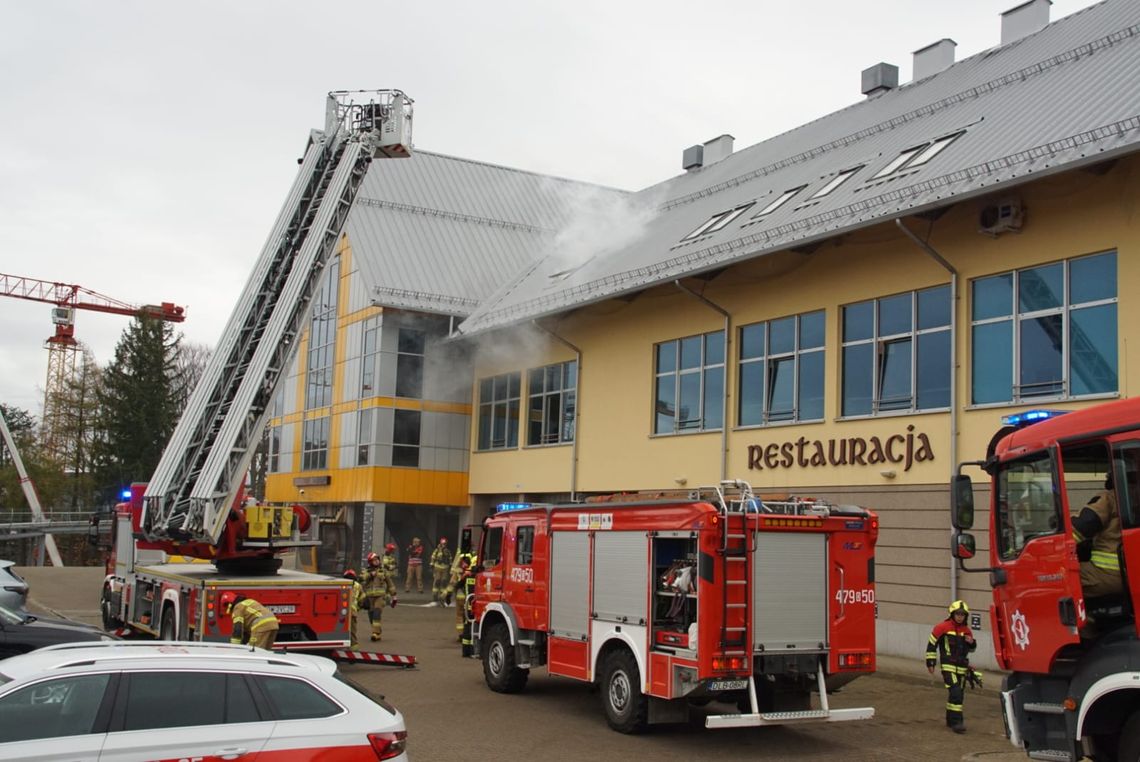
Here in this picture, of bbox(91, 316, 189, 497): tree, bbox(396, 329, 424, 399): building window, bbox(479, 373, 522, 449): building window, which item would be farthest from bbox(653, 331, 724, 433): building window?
bbox(91, 316, 189, 497): tree

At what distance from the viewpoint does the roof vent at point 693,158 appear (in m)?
33.0

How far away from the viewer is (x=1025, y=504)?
8.30 metres

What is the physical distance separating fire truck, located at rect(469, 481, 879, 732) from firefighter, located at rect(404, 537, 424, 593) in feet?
61.8

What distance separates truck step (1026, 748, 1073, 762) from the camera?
7605mm

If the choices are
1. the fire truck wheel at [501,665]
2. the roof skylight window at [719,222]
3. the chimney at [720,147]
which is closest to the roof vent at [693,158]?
the chimney at [720,147]

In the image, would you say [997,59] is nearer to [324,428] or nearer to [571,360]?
[571,360]

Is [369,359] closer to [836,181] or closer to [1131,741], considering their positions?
[836,181]

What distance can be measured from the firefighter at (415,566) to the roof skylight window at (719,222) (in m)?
12.2

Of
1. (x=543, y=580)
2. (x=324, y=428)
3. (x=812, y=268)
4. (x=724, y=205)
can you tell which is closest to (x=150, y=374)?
(x=324, y=428)

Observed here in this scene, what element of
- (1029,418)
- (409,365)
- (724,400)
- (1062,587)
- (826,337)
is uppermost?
(409,365)

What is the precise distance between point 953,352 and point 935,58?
38.7 ft

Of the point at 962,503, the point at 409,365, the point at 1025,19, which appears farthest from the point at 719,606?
the point at 409,365

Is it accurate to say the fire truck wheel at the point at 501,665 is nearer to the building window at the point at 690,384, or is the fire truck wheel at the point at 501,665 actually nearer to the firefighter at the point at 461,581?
the firefighter at the point at 461,581

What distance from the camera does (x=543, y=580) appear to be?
12.9 metres
